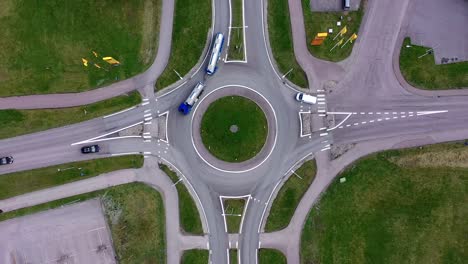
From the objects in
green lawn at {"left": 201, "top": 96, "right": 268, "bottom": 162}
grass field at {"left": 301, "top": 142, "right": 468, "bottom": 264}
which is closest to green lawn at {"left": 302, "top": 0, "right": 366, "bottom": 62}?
green lawn at {"left": 201, "top": 96, "right": 268, "bottom": 162}

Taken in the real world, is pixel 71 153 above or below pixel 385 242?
above

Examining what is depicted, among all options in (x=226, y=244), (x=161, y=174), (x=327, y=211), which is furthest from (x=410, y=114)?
(x=161, y=174)

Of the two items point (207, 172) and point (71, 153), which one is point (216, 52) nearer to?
point (207, 172)

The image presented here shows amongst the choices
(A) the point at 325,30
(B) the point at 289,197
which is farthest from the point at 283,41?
(B) the point at 289,197

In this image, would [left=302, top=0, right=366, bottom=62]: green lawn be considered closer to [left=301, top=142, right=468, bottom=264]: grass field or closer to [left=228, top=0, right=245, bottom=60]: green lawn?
[left=228, top=0, right=245, bottom=60]: green lawn

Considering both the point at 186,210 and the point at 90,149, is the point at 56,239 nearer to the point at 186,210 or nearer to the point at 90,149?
the point at 90,149

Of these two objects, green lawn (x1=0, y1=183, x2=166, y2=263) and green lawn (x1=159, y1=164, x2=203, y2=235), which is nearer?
green lawn (x1=0, y1=183, x2=166, y2=263)
